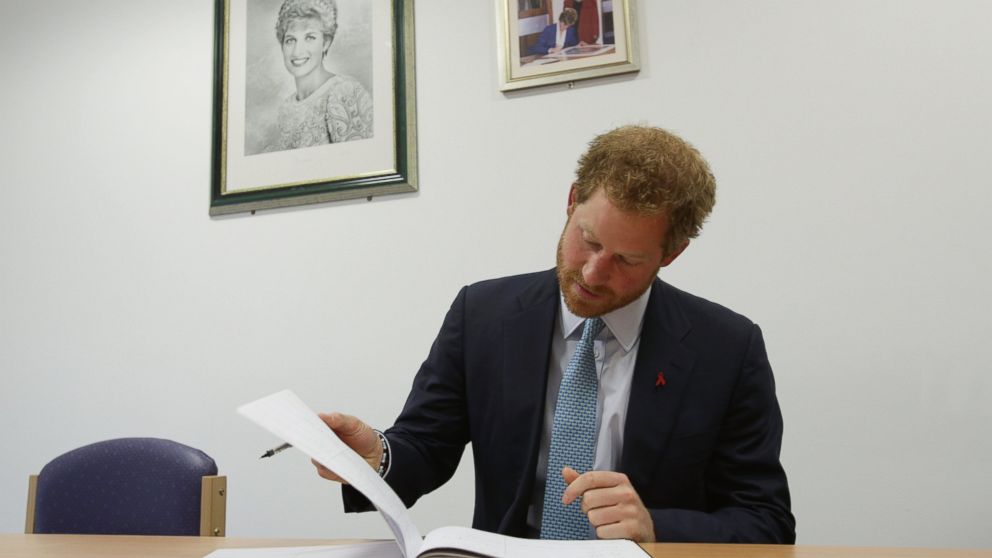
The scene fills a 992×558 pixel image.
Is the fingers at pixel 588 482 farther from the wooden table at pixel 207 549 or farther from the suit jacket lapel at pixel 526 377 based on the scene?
the suit jacket lapel at pixel 526 377

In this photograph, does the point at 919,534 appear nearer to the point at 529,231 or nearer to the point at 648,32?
the point at 529,231

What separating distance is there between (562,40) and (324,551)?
1801mm

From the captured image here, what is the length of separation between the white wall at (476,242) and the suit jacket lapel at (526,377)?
0.80 meters

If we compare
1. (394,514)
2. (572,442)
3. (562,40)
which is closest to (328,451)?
(394,514)

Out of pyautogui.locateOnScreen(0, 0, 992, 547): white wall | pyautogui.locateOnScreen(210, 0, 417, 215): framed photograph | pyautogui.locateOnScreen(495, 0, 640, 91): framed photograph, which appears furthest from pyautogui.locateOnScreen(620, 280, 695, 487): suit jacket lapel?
pyautogui.locateOnScreen(210, 0, 417, 215): framed photograph

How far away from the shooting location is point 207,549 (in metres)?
1.12

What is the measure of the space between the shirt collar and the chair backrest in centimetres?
86

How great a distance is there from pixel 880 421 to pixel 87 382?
8.71 feet

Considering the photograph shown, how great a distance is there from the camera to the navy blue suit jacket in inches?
53.0

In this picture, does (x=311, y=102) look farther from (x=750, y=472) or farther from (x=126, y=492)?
(x=750, y=472)

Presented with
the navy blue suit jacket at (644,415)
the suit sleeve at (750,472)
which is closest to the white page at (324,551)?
the navy blue suit jacket at (644,415)

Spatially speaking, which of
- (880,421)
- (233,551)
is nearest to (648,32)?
(880,421)

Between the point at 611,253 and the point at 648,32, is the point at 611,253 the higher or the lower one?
the lower one

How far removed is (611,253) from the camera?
130 centimetres
